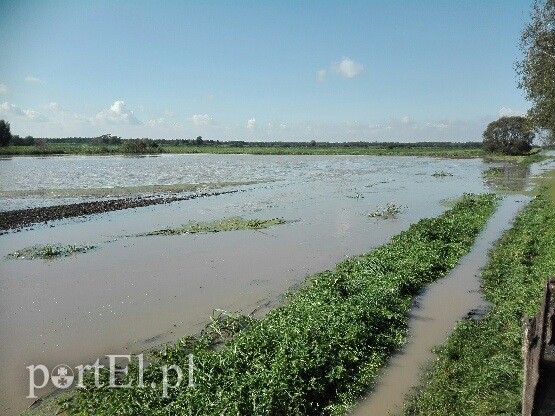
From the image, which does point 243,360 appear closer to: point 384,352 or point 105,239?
point 384,352

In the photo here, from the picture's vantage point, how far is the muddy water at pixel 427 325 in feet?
21.8

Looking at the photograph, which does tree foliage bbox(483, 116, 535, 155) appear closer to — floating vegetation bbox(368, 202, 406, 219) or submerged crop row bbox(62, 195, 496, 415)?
floating vegetation bbox(368, 202, 406, 219)

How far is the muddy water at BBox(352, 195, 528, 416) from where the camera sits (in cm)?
665

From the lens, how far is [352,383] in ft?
22.7

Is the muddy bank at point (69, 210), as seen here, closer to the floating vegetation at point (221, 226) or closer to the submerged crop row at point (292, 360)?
the floating vegetation at point (221, 226)

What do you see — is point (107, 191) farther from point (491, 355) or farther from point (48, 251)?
point (491, 355)

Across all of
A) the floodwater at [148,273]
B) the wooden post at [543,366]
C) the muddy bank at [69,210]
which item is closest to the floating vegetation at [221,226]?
the floodwater at [148,273]

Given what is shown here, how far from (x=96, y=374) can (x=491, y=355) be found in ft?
24.5

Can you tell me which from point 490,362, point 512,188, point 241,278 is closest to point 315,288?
point 241,278

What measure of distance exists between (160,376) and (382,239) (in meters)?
13.5

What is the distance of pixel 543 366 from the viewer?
2.54 m

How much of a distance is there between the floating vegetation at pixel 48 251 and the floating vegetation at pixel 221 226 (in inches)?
130

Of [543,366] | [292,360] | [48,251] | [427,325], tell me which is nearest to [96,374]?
[292,360]

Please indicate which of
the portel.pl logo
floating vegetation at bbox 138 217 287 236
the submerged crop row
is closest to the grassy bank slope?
the submerged crop row
